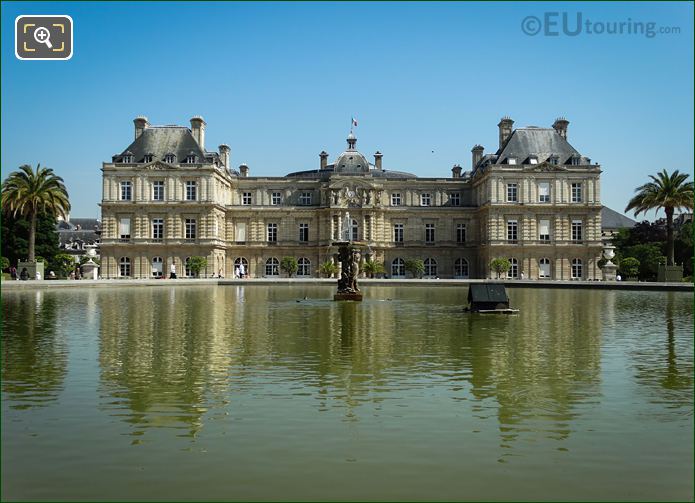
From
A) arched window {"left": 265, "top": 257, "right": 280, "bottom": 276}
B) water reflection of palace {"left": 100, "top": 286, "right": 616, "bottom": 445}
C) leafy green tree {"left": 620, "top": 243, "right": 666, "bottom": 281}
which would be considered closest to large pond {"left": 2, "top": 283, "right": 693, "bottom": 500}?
water reflection of palace {"left": 100, "top": 286, "right": 616, "bottom": 445}

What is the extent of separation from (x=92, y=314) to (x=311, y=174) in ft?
204

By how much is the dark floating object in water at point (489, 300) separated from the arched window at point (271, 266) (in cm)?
5204

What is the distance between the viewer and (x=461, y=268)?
76188 millimetres

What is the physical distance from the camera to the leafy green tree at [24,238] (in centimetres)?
6681

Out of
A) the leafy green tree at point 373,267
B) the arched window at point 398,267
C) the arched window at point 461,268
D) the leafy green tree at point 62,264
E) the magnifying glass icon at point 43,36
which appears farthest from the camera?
the arched window at point 461,268

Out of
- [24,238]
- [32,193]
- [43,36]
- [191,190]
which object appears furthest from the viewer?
[191,190]

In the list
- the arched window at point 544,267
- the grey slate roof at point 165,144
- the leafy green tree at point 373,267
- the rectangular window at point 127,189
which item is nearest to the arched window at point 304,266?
the leafy green tree at point 373,267

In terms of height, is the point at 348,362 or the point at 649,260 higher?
the point at 649,260

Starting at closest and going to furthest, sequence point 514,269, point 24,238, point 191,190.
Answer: point 24,238 → point 191,190 → point 514,269

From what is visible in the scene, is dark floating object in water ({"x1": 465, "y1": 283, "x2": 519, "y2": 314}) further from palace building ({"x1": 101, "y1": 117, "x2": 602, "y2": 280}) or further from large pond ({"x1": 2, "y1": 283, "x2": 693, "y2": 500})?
palace building ({"x1": 101, "y1": 117, "x2": 602, "y2": 280})

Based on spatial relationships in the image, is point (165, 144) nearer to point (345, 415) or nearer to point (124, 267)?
point (124, 267)

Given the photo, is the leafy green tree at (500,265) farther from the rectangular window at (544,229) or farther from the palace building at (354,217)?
the rectangular window at (544,229)

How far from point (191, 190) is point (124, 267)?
9.88 m

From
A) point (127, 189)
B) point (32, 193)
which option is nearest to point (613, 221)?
point (127, 189)
